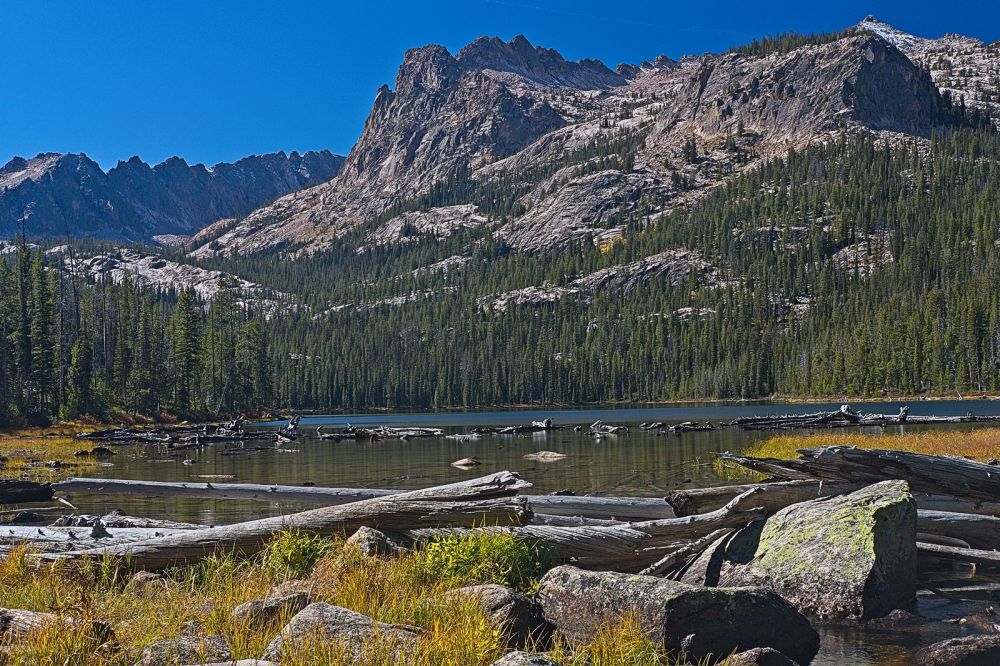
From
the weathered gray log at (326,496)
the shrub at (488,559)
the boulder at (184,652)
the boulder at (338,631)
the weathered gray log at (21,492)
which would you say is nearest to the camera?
the boulder at (184,652)

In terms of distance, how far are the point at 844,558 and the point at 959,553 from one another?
415 centimetres

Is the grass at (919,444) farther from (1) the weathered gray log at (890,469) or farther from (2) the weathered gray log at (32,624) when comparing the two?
(2) the weathered gray log at (32,624)

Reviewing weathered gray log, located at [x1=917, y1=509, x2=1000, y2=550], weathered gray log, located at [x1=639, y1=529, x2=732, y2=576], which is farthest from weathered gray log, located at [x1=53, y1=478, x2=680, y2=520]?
weathered gray log, located at [x1=917, y1=509, x2=1000, y2=550]

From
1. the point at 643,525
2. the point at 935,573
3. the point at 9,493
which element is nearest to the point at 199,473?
the point at 9,493

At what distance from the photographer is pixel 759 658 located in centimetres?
845

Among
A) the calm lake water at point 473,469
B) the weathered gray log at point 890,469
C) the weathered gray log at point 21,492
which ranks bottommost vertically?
the calm lake water at point 473,469

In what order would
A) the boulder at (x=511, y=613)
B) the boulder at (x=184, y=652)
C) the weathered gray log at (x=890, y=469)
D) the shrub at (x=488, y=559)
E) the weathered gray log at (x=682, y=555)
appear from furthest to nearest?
the weathered gray log at (x=890, y=469) < the weathered gray log at (x=682, y=555) < the shrub at (x=488, y=559) < the boulder at (x=511, y=613) < the boulder at (x=184, y=652)

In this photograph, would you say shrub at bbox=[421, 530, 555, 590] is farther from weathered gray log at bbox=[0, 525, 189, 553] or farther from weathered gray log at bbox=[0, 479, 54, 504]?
weathered gray log at bbox=[0, 479, 54, 504]

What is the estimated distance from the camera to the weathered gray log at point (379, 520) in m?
11.9

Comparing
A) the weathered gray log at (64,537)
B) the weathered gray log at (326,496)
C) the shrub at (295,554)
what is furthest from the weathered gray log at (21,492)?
the shrub at (295,554)

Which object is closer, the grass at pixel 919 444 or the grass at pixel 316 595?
the grass at pixel 316 595

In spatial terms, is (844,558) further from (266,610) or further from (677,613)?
(266,610)

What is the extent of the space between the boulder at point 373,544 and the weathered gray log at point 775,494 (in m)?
4.95

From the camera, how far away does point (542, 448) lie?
53562mm
